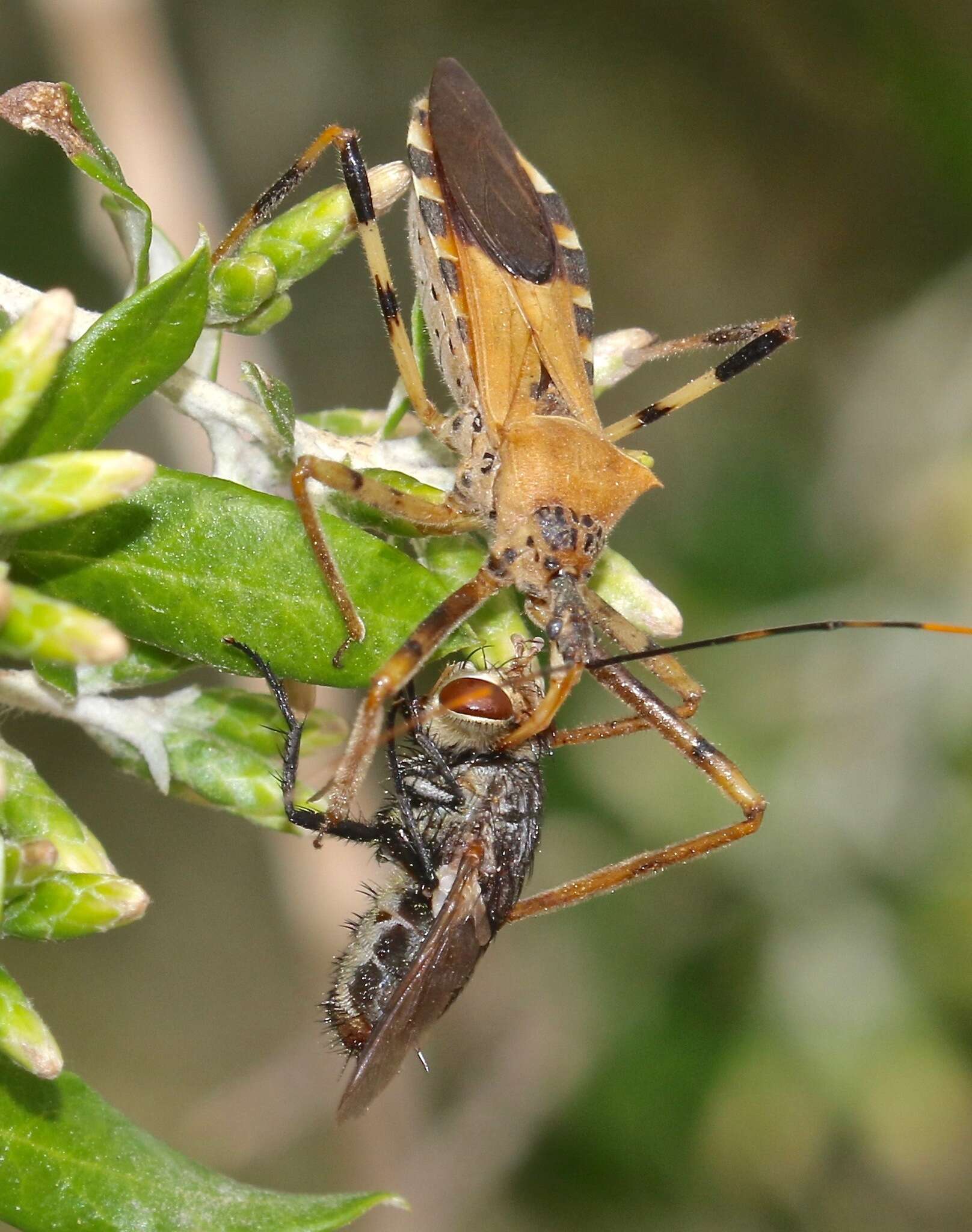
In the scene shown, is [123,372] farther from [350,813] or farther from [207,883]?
[207,883]

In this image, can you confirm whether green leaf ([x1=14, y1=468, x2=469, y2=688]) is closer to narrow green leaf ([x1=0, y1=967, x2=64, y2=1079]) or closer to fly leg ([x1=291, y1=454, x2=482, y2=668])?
fly leg ([x1=291, y1=454, x2=482, y2=668])

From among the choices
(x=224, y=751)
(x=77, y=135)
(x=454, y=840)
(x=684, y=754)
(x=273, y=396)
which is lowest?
(x=454, y=840)

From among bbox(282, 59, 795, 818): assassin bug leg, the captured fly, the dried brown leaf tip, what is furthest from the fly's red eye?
the dried brown leaf tip

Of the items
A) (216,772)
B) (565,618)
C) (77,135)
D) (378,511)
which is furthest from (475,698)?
(77,135)

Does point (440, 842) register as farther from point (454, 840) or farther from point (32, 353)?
point (32, 353)

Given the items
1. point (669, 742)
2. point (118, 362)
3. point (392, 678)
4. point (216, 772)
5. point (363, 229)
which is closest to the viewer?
point (118, 362)

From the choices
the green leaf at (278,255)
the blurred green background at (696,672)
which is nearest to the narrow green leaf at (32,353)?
the green leaf at (278,255)
